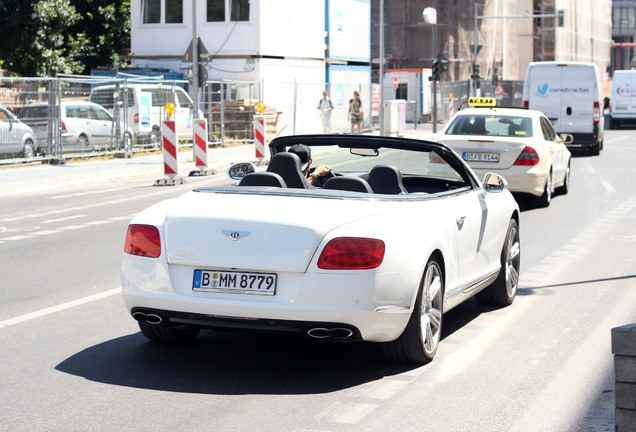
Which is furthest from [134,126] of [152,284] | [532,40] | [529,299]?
[532,40]

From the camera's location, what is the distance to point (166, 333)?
6.66 metres

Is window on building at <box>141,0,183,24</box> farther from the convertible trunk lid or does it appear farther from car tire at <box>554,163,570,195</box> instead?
the convertible trunk lid

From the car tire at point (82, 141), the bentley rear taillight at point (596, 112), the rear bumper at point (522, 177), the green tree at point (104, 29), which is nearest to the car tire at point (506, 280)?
the rear bumper at point (522, 177)

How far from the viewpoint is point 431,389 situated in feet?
18.7

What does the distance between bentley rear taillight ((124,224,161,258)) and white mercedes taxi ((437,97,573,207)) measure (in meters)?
9.00

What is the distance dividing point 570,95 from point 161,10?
18.5 m

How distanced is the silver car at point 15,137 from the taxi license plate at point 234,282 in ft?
59.4

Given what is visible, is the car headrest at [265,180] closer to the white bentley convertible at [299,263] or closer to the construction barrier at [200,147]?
the white bentley convertible at [299,263]

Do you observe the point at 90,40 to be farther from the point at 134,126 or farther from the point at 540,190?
the point at 540,190

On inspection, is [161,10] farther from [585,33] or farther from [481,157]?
[585,33]

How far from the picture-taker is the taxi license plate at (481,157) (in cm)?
1538

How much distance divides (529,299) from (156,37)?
118ft

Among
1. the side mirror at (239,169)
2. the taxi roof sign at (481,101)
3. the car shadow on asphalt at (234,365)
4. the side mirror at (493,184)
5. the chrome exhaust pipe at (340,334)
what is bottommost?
the car shadow on asphalt at (234,365)

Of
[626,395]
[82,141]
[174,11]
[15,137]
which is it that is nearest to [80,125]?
[82,141]
